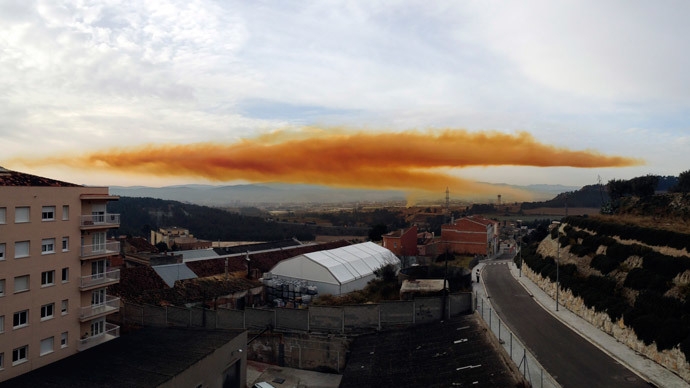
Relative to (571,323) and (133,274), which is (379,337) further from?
(133,274)

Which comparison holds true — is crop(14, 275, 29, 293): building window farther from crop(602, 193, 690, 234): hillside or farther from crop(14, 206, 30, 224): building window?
crop(602, 193, 690, 234): hillside

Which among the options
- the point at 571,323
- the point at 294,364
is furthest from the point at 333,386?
the point at 571,323

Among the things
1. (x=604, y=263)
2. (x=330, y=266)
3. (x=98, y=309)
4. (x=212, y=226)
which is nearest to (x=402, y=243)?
(x=330, y=266)

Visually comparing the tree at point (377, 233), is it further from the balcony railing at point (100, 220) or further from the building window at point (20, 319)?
the building window at point (20, 319)

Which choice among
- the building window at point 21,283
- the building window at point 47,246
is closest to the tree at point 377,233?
the building window at point 47,246

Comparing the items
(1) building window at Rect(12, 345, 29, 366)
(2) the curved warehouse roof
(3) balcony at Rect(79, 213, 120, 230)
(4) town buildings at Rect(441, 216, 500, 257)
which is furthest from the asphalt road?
(4) town buildings at Rect(441, 216, 500, 257)

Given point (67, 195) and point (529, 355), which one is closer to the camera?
point (529, 355)
